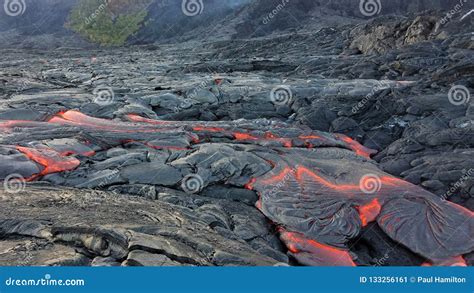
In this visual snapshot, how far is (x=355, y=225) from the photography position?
319 inches

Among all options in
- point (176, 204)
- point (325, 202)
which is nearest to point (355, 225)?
point (325, 202)

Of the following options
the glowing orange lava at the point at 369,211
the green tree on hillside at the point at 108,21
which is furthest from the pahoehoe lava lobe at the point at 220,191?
the green tree on hillside at the point at 108,21

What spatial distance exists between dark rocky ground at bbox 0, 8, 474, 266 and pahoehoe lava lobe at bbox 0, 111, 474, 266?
0.03m

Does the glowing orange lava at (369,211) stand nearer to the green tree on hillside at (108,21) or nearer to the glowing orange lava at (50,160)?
the glowing orange lava at (50,160)

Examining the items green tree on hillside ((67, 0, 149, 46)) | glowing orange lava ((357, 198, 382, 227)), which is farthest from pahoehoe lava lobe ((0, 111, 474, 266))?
green tree on hillside ((67, 0, 149, 46))

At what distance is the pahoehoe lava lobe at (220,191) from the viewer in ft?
17.9

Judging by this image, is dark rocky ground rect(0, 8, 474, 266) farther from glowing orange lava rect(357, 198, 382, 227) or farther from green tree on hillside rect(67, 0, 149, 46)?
green tree on hillside rect(67, 0, 149, 46)

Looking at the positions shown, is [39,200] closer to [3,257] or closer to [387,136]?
[3,257]

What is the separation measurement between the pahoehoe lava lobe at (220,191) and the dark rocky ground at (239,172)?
0.11ft

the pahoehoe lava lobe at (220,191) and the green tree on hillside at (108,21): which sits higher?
the green tree on hillside at (108,21)

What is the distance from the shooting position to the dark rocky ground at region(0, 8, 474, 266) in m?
5.70

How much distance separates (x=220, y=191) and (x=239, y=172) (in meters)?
0.75

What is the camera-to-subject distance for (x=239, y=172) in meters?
9.48

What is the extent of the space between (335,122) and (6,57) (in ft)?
98.7
